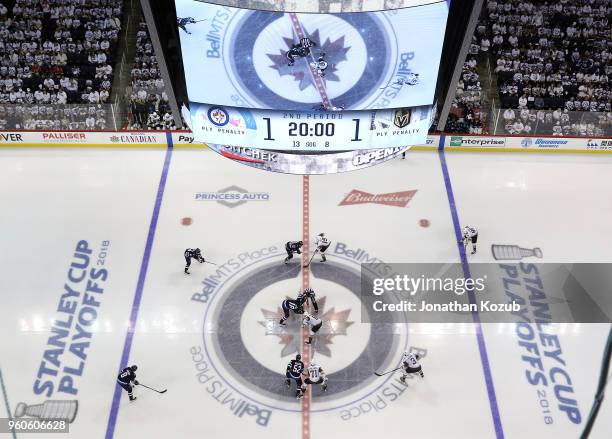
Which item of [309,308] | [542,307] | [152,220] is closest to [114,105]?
[152,220]

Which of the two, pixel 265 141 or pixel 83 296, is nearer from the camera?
pixel 265 141

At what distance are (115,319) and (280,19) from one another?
8.16 m

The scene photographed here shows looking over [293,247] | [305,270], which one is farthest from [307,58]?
[305,270]

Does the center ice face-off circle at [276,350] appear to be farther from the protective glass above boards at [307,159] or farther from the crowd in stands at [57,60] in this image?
the crowd in stands at [57,60]

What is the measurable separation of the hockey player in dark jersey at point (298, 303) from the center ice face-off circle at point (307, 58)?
209 inches

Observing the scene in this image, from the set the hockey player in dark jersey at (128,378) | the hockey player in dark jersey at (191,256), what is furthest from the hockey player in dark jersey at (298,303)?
the hockey player in dark jersey at (128,378)

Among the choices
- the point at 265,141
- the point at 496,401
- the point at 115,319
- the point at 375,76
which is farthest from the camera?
the point at 115,319

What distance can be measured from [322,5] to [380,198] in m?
9.55

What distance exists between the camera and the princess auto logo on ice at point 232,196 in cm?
1668

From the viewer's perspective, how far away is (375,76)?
886 centimetres

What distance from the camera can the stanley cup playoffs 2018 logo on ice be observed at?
12219mm

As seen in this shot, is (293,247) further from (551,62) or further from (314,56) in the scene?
(551,62)

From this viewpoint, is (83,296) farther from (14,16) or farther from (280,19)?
(14,16)

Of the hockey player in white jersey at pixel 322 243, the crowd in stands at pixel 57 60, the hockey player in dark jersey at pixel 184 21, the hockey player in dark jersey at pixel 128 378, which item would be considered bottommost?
the hockey player in dark jersey at pixel 128 378
